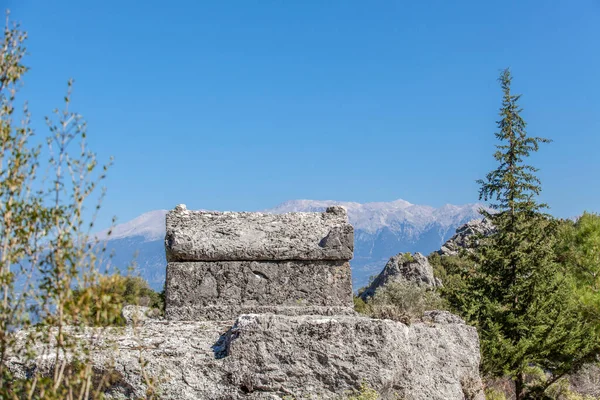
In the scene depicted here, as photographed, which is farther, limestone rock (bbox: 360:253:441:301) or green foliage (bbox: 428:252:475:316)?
limestone rock (bbox: 360:253:441:301)

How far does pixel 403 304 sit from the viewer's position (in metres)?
11.8

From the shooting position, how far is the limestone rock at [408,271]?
45969mm

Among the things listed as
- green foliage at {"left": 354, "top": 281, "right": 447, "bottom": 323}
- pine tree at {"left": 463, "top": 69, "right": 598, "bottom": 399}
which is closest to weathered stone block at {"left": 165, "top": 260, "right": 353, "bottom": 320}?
green foliage at {"left": 354, "top": 281, "right": 447, "bottom": 323}

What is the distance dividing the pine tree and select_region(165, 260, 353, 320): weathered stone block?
11.8 meters

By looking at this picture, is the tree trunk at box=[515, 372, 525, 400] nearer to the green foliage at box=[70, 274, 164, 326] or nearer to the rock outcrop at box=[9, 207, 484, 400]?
the rock outcrop at box=[9, 207, 484, 400]

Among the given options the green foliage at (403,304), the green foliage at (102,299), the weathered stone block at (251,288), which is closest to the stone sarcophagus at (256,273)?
the weathered stone block at (251,288)

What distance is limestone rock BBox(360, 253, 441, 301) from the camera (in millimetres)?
45969

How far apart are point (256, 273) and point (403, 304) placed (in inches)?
159

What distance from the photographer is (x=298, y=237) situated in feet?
29.3

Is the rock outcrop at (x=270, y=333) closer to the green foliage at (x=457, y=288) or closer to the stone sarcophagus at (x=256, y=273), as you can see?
the stone sarcophagus at (x=256, y=273)

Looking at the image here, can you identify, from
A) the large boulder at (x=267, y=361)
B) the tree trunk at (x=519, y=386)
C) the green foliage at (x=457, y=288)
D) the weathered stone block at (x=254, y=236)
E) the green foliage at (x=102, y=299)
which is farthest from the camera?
the green foliage at (x=457, y=288)

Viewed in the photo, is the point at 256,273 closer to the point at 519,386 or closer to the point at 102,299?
the point at 102,299

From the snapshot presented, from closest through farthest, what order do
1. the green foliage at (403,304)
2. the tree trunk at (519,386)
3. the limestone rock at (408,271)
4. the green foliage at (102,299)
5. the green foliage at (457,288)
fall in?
the green foliage at (102,299)
the green foliage at (403,304)
the tree trunk at (519,386)
the green foliage at (457,288)
the limestone rock at (408,271)

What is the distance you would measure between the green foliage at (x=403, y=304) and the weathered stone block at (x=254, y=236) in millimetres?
910
